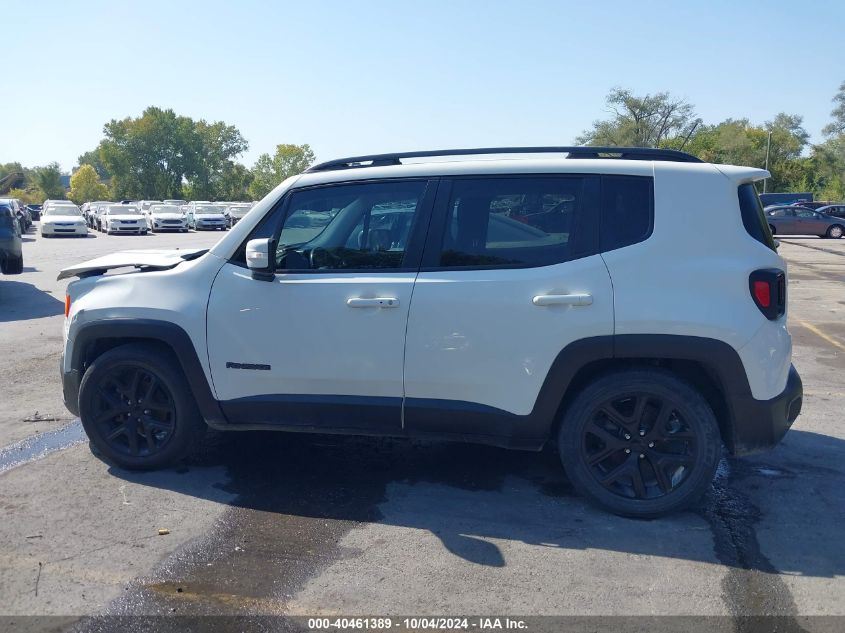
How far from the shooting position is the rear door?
14.5 ft

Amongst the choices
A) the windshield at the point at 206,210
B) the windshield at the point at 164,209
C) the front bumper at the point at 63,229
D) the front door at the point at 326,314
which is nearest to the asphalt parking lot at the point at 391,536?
the front door at the point at 326,314

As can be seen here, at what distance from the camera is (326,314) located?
469 cm

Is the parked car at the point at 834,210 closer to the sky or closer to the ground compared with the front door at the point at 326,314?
closer to the sky

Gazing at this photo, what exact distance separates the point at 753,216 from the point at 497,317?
4.94ft

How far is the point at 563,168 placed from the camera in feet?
15.2

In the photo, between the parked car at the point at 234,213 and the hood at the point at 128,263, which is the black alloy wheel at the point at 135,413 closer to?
the hood at the point at 128,263

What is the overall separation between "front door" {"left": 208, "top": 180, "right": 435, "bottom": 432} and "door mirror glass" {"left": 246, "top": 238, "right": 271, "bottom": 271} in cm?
18

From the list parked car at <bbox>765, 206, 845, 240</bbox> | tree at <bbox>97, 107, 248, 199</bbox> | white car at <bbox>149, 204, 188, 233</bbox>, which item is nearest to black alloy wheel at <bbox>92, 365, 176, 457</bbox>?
parked car at <bbox>765, 206, 845, 240</bbox>

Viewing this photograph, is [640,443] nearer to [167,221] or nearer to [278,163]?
[167,221]

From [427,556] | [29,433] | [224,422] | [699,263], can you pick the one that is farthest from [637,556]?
[29,433]

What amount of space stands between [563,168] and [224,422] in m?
2.54

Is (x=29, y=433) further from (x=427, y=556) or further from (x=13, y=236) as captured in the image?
(x=13, y=236)

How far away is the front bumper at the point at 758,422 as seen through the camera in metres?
4.35

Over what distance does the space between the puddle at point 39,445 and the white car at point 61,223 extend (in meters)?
33.3
